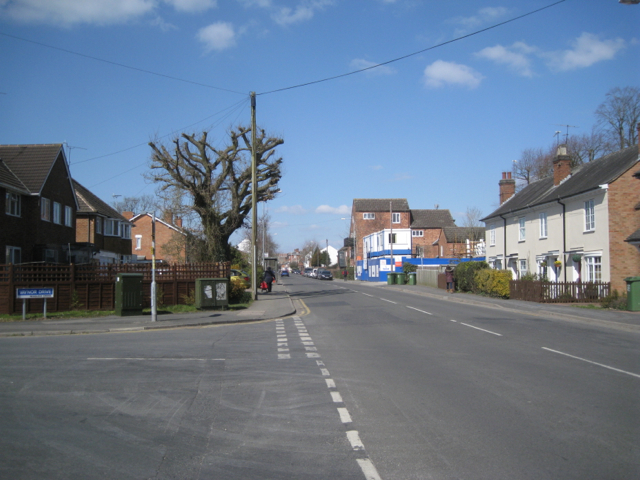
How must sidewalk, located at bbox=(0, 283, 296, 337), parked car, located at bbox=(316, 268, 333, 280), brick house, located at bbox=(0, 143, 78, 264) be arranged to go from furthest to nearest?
parked car, located at bbox=(316, 268, 333, 280)
brick house, located at bbox=(0, 143, 78, 264)
sidewalk, located at bbox=(0, 283, 296, 337)

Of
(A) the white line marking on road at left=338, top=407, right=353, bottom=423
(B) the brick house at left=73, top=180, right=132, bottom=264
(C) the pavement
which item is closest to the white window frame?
(C) the pavement

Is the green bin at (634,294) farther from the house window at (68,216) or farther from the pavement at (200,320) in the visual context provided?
the house window at (68,216)

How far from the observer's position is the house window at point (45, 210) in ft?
89.4

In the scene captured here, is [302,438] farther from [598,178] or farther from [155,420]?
[598,178]

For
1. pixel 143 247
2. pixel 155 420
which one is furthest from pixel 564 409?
pixel 143 247

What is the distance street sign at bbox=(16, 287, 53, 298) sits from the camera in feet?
58.0

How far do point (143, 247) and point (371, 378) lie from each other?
190 feet

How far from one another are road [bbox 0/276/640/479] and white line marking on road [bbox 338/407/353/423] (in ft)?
0.08

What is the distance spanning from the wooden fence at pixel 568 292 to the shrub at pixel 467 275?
721 cm

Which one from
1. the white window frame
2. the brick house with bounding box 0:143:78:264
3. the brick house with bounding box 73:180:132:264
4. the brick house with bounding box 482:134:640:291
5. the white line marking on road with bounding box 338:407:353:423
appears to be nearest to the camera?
the white line marking on road with bounding box 338:407:353:423

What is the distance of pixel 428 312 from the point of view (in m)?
20.8

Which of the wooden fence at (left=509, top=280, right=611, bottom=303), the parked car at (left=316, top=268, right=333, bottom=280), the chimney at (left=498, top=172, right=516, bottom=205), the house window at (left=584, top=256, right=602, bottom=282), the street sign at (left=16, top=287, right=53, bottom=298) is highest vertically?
the chimney at (left=498, top=172, right=516, bottom=205)

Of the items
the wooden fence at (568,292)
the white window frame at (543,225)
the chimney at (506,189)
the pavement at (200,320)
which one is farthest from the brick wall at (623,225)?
the chimney at (506,189)

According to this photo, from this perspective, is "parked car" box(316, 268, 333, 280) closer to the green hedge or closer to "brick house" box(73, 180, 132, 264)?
"brick house" box(73, 180, 132, 264)
